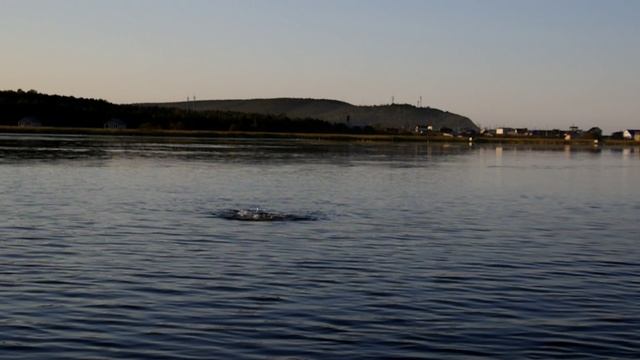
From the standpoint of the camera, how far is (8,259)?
2133 cm

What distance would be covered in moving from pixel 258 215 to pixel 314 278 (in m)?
13.0

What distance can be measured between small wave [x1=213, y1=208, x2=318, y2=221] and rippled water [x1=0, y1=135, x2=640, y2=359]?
2.54 ft

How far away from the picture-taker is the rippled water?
14.3m

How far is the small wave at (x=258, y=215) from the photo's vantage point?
1260 inches

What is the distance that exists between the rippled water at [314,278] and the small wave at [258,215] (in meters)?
0.77

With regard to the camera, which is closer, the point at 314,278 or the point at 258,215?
the point at 314,278

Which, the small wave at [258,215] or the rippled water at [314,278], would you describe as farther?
the small wave at [258,215]

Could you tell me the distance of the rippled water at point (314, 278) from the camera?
46.8ft

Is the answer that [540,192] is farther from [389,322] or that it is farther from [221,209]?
[389,322]

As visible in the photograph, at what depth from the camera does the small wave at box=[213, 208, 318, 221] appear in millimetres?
32000

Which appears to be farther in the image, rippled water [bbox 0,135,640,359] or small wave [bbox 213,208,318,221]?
small wave [bbox 213,208,318,221]

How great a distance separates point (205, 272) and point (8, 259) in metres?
4.55

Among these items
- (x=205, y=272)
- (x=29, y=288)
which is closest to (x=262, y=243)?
(x=205, y=272)

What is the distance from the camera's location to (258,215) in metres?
32.7
